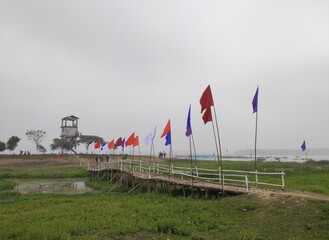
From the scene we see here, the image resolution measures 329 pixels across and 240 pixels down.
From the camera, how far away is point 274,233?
1137 cm

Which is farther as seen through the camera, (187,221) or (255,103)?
(255,103)

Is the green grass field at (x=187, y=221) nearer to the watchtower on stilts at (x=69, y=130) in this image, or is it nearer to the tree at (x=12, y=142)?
the watchtower on stilts at (x=69, y=130)

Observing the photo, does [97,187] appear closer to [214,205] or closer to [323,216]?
[214,205]

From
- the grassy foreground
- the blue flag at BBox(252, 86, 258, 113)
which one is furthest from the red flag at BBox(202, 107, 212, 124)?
the grassy foreground

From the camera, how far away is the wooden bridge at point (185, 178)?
18859mm

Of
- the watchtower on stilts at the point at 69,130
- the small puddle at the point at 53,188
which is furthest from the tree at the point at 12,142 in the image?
the small puddle at the point at 53,188

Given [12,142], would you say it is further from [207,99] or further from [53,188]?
[207,99]

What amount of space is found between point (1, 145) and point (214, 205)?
275 ft

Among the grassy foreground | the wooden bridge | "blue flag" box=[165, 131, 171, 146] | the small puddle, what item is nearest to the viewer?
the grassy foreground

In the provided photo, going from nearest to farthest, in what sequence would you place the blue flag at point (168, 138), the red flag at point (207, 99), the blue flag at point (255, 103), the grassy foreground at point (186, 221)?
the grassy foreground at point (186, 221) → the red flag at point (207, 99) → the blue flag at point (255, 103) → the blue flag at point (168, 138)

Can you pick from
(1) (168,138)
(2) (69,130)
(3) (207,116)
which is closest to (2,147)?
(2) (69,130)

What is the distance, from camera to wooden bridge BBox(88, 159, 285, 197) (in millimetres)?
18859

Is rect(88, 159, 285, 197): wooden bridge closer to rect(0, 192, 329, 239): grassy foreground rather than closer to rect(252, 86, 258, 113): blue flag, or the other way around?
rect(0, 192, 329, 239): grassy foreground

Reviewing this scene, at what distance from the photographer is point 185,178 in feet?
101
